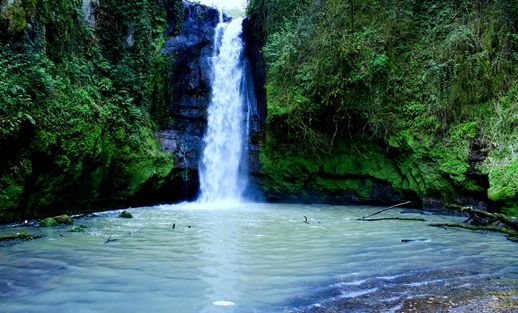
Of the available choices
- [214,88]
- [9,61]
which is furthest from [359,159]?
[9,61]

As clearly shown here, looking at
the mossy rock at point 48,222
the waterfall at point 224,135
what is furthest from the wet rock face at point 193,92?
the mossy rock at point 48,222

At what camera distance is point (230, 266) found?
419 centimetres

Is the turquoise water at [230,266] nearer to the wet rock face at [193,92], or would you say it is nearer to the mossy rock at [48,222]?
the mossy rock at [48,222]

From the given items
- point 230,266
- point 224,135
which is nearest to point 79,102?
point 224,135

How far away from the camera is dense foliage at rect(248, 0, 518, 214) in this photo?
8.91 metres

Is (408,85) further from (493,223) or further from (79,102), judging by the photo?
(79,102)

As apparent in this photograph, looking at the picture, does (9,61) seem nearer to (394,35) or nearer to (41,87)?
(41,87)

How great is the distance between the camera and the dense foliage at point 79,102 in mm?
7238

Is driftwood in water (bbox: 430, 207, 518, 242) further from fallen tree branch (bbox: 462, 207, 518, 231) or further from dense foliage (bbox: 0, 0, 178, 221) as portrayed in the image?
dense foliage (bbox: 0, 0, 178, 221)

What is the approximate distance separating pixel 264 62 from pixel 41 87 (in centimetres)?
813

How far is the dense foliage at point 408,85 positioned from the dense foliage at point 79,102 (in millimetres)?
4458

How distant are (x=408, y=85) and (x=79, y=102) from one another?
945cm

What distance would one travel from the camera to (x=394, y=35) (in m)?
11.4

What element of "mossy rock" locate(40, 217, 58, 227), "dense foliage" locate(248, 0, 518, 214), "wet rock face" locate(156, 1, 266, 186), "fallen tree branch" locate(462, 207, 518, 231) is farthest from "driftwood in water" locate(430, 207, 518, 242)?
"wet rock face" locate(156, 1, 266, 186)
